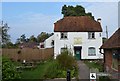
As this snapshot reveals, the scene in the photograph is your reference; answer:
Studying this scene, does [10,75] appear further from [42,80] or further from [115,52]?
[115,52]

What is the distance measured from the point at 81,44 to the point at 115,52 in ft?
77.6

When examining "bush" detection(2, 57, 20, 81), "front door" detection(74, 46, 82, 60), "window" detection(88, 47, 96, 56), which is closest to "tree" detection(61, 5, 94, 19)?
"front door" detection(74, 46, 82, 60)

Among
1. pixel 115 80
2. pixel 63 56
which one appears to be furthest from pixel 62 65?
pixel 115 80

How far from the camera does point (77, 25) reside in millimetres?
44938

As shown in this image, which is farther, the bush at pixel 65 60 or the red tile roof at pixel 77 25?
the red tile roof at pixel 77 25

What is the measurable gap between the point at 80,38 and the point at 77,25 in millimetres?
2132

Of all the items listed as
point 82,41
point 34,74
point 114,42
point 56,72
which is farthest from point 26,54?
point 114,42

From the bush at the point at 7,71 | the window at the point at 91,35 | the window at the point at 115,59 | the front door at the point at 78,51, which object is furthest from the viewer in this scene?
the front door at the point at 78,51

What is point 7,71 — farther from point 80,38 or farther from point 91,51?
point 91,51

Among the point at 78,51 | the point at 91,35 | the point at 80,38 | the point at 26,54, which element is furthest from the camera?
the point at 78,51

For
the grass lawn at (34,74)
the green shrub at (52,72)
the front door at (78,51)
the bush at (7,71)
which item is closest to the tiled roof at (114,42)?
the green shrub at (52,72)

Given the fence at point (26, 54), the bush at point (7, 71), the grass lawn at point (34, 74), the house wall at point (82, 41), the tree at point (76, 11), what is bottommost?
the grass lawn at point (34, 74)

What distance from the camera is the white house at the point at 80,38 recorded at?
44188 millimetres

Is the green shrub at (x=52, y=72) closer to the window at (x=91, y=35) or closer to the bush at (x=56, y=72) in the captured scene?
the bush at (x=56, y=72)
